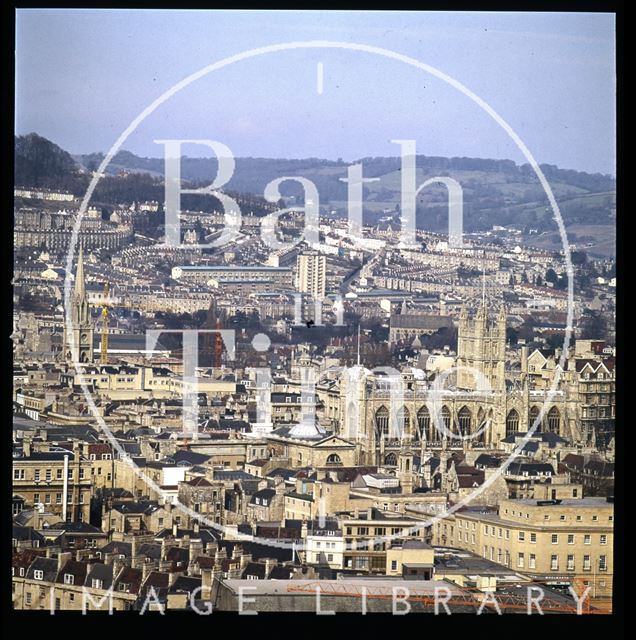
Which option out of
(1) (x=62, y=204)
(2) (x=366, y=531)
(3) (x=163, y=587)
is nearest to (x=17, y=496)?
(2) (x=366, y=531)

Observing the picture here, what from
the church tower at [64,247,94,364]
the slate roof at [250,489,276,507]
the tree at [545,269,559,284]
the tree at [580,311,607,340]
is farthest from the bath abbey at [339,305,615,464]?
the church tower at [64,247,94,364]

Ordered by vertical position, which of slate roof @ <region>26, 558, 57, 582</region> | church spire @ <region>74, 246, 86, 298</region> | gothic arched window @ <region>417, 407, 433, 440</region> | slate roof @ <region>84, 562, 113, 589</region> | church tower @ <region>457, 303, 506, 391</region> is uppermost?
church spire @ <region>74, 246, 86, 298</region>

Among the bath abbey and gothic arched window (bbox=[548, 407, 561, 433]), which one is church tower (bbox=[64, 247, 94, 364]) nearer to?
the bath abbey

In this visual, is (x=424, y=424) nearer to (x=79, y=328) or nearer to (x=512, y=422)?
(x=512, y=422)

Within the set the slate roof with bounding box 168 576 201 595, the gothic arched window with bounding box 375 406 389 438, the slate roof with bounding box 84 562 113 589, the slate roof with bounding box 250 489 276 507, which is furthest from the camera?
the gothic arched window with bounding box 375 406 389 438

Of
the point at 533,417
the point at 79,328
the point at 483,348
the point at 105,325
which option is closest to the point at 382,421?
the point at 533,417

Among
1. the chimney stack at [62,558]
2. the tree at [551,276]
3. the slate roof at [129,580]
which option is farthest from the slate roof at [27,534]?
the tree at [551,276]

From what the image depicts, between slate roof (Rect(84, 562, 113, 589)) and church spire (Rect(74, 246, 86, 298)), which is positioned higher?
church spire (Rect(74, 246, 86, 298))
